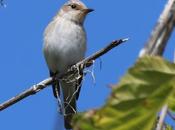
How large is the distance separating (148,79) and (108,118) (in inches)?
3.8

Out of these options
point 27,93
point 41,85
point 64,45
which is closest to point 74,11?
point 64,45

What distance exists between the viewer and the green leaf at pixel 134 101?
0.86 meters

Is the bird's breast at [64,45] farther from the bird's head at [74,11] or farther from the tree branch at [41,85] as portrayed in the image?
the tree branch at [41,85]

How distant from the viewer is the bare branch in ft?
2.67

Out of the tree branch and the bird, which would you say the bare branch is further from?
the bird

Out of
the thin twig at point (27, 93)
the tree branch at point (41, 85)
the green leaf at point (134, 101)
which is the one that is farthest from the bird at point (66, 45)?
the green leaf at point (134, 101)

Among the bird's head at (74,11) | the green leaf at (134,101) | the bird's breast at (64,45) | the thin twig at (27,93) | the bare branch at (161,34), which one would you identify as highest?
the bare branch at (161,34)

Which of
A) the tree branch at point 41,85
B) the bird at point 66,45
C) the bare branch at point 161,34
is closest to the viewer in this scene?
the bare branch at point 161,34

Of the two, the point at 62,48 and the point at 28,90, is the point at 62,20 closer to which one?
the point at 62,48

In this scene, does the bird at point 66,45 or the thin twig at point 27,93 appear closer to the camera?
the thin twig at point 27,93

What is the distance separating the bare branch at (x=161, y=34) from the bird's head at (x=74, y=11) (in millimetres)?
8739

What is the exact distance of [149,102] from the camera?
0.88 m

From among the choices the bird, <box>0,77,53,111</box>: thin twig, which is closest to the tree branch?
<box>0,77,53,111</box>: thin twig

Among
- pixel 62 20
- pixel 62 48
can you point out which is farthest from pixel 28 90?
pixel 62 20
